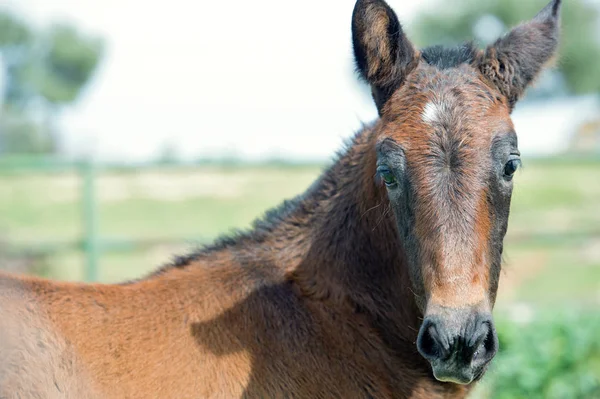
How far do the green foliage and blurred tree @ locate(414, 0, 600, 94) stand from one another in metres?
45.8

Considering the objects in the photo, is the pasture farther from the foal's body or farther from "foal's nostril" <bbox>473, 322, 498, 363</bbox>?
"foal's nostril" <bbox>473, 322, 498, 363</bbox>

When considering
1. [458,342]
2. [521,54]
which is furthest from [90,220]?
[458,342]

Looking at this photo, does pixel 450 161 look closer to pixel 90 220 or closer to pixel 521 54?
pixel 521 54

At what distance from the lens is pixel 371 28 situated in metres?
3.45

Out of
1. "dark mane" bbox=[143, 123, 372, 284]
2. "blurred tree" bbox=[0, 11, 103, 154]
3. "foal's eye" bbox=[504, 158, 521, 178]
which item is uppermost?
"foal's eye" bbox=[504, 158, 521, 178]

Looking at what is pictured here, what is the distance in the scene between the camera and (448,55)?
11.3 ft

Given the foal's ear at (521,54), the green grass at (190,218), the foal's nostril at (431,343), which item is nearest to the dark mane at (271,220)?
the foal's ear at (521,54)

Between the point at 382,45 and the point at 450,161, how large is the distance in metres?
0.77

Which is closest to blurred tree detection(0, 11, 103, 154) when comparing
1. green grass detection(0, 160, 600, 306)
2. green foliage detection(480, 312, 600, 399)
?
green grass detection(0, 160, 600, 306)

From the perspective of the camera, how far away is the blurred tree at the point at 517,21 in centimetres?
5231

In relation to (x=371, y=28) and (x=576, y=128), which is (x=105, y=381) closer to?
(x=371, y=28)

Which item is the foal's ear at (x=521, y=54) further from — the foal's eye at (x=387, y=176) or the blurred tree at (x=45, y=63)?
the blurred tree at (x=45, y=63)

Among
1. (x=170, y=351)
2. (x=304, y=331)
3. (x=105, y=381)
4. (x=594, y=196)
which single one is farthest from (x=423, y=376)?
(x=594, y=196)

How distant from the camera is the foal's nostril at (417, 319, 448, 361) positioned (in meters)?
2.74
